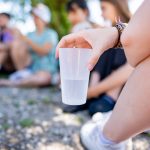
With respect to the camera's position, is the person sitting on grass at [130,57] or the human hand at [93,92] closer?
the person sitting on grass at [130,57]

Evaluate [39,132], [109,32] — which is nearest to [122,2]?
[39,132]

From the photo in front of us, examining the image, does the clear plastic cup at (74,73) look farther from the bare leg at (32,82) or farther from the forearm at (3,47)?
the forearm at (3,47)

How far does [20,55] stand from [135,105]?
4.00 metres

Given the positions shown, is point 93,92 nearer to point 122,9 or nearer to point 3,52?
point 122,9

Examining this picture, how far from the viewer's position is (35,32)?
5391 mm

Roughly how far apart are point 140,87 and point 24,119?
167 cm

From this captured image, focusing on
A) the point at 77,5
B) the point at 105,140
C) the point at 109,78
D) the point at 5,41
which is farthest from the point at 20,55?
the point at 105,140

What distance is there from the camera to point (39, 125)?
294 cm

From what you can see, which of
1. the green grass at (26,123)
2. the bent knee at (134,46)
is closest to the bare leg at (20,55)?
the green grass at (26,123)

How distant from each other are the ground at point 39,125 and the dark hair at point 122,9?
3.14 ft

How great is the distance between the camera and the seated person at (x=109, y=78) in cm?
322

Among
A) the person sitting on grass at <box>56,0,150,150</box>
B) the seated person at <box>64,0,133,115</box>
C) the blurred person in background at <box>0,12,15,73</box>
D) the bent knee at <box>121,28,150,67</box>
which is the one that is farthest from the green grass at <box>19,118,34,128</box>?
the blurred person in background at <box>0,12,15,73</box>

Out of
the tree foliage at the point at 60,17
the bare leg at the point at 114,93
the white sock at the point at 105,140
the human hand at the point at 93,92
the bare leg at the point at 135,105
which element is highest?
the bare leg at the point at 135,105

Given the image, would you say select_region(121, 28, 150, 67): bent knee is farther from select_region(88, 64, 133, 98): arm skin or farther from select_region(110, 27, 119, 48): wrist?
select_region(88, 64, 133, 98): arm skin
